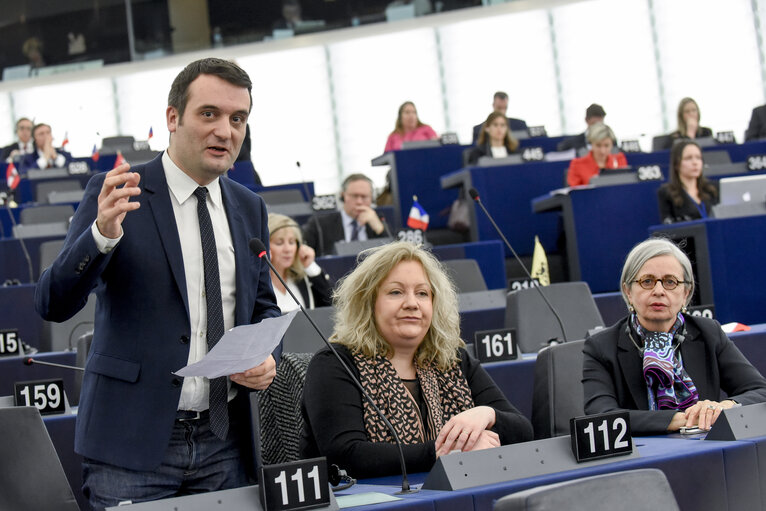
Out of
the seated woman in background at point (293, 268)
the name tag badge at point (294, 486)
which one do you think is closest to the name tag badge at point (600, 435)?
the name tag badge at point (294, 486)

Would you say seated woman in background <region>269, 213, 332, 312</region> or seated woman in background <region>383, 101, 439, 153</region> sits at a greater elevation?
seated woman in background <region>383, 101, 439, 153</region>

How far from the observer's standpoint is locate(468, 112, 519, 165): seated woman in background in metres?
7.68

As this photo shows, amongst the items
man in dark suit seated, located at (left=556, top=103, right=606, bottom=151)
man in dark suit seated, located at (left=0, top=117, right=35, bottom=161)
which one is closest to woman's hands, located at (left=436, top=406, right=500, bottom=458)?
man in dark suit seated, located at (left=556, top=103, right=606, bottom=151)

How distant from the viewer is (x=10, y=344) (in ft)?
13.7

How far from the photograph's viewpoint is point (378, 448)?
7.47 feet

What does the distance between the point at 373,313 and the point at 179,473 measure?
2.65 ft

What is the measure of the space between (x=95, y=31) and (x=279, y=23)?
2.42 m

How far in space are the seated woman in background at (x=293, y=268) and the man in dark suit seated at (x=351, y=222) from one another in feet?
4.50

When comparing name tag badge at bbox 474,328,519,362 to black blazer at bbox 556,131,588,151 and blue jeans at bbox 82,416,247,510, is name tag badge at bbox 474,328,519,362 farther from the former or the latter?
black blazer at bbox 556,131,588,151

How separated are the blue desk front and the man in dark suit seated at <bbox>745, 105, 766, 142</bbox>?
458 centimetres

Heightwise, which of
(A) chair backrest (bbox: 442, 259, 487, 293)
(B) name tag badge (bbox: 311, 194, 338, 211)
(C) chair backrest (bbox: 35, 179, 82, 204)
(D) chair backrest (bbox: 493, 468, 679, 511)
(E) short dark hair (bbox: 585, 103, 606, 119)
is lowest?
(D) chair backrest (bbox: 493, 468, 679, 511)

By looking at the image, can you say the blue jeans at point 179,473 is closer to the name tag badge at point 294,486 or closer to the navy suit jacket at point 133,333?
the navy suit jacket at point 133,333

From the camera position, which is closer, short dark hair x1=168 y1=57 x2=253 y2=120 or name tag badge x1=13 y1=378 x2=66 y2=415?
short dark hair x1=168 y1=57 x2=253 y2=120

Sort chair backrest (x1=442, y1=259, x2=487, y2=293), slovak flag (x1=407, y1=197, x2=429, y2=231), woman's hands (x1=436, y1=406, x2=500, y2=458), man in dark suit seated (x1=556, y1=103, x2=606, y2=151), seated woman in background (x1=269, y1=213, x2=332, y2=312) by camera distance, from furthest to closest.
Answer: man in dark suit seated (x1=556, y1=103, x2=606, y2=151)
slovak flag (x1=407, y1=197, x2=429, y2=231)
chair backrest (x1=442, y1=259, x2=487, y2=293)
seated woman in background (x1=269, y1=213, x2=332, y2=312)
woman's hands (x1=436, y1=406, x2=500, y2=458)
